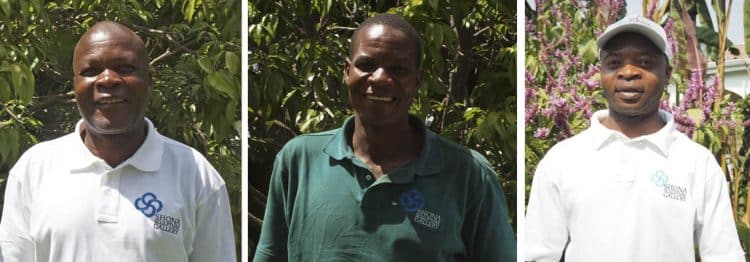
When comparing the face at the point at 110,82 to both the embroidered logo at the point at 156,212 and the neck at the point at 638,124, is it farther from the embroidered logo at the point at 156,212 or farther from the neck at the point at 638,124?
the neck at the point at 638,124

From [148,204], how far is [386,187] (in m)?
0.87

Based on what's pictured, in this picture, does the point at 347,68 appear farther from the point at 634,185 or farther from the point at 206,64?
the point at 634,185

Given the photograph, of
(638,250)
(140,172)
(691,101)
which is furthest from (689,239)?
(140,172)

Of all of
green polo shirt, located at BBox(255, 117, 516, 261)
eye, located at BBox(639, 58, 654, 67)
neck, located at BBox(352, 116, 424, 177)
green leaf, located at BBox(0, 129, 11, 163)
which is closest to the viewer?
green polo shirt, located at BBox(255, 117, 516, 261)

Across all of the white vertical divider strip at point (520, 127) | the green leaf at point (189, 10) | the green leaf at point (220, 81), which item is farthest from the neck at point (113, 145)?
the white vertical divider strip at point (520, 127)

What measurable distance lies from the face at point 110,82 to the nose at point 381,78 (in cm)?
88

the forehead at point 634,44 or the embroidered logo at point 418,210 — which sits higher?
the forehead at point 634,44

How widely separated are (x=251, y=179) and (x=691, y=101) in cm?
169

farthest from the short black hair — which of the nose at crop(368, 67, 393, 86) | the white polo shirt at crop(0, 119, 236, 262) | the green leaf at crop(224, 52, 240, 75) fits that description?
the white polo shirt at crop(0, 119, 236, 262)

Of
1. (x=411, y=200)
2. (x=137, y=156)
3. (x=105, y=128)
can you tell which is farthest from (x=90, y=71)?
(x=411, y=200)

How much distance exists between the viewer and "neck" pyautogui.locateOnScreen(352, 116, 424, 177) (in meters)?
4.32

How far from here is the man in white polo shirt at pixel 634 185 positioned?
14.4ft

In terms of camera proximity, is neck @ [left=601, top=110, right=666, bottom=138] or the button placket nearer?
the button placket

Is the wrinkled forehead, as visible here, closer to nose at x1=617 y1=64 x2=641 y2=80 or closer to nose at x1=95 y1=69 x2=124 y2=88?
nose at x1=95 y1=69 x2=124 y2=88
